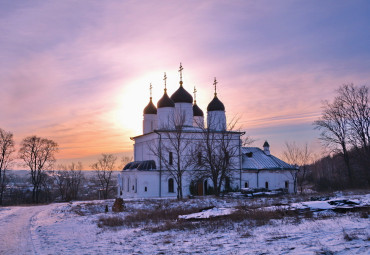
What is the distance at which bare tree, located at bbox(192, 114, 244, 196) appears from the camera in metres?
31.5

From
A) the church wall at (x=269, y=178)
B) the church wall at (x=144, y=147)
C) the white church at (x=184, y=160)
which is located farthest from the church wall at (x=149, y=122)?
the church wall at (x=269, y=178)

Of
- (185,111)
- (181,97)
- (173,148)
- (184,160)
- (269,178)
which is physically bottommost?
(269,178)

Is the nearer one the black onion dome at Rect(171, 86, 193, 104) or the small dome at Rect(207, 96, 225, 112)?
the black onion dome at Rect(171, 86, 193, 104)

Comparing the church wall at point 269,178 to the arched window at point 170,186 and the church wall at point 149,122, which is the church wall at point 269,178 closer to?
the arched window at point 170,186

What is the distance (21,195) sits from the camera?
58.7 m

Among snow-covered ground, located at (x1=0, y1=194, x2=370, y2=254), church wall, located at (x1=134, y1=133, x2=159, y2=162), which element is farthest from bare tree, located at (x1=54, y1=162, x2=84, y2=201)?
snow-covered ground, located at (x1=0, y1=194, x2=370, y2=254)

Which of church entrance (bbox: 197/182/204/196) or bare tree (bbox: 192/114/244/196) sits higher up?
bare tree (bbox: 192/114/244/196)

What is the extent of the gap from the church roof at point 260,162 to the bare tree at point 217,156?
1.85 m

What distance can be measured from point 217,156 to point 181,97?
8215 mm

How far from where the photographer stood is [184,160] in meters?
36.3

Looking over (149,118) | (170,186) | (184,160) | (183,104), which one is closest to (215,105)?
(183,104)

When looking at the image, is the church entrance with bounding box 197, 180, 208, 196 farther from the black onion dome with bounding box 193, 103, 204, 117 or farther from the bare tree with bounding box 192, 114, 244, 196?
the black onion dome with bounding box 193, 103, 204, 117

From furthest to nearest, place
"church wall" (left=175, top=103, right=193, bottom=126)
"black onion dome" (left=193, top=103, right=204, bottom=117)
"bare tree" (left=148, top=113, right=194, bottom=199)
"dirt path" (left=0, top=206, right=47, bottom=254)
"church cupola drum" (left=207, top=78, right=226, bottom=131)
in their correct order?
"black onion dome" (left=193, top=103, right=204, bottom=117) < "church cupola drum" (left=207, top=78, right=226, bottom=131) < "church wall" (left=175, top=103, right=193, bottom=126) < "bare tree" (left=148, top=113, right=194, bottom=199) < "dirt path" (left=0, top=206, right=47, bottom=254)

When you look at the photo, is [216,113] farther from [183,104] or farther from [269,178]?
[269,178]
